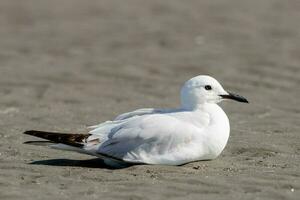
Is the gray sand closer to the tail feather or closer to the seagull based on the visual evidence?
the seagull

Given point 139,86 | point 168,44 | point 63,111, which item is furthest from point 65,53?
point 63,111

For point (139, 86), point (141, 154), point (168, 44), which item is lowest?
point (141, 154)

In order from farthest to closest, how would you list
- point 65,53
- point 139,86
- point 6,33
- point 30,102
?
1. point 6,33
2. point 65,53
3. point 139,86
4. point 30,102

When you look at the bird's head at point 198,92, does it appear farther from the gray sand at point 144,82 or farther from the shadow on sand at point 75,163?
the shadow on sand at point 75,163

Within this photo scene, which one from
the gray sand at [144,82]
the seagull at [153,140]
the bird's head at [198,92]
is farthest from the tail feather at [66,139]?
the bird's head at [198,92]

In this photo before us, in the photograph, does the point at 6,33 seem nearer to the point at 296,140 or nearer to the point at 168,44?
the point at 168,44

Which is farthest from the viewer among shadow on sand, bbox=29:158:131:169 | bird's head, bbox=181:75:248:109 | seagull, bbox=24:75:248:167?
bird's head, bbox=181:75:248:109

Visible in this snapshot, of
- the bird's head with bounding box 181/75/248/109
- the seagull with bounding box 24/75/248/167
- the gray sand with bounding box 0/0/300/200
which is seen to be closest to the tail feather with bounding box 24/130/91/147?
the seagull with bounding box 24/75/248/167

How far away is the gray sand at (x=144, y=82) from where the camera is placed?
716 centimetres

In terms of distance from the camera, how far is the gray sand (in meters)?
7.16

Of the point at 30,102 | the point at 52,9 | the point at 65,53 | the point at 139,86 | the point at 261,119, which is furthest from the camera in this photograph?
the point at 52,9

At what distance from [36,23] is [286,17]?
4705 millimetres

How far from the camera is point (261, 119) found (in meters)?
9.91

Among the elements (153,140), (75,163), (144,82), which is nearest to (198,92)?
(153,140)
